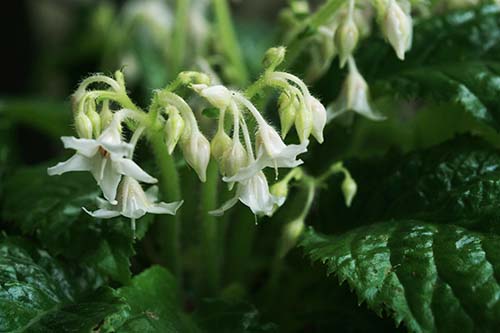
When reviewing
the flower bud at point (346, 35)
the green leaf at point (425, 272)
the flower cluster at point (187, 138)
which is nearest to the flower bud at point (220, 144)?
the flower cluster at point (187, 138)

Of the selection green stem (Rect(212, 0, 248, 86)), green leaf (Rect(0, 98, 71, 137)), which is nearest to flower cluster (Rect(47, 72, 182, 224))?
green stem (Rect(212, 0, 248, 86))

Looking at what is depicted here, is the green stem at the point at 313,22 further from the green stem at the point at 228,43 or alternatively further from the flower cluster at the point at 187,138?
the green stem at the point at 228,43

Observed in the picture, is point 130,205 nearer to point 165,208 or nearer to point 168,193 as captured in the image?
point 165,208

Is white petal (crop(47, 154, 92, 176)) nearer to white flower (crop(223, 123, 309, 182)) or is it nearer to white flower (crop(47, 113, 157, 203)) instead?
white flower (crop(47, 113, 157, 203))

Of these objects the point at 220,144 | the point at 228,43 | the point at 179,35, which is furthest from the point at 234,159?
the point at 179,35

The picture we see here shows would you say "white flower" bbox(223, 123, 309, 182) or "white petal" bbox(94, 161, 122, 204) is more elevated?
"white petal" bbox(94, 161, 122, 204)
